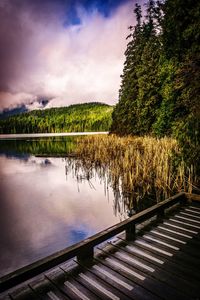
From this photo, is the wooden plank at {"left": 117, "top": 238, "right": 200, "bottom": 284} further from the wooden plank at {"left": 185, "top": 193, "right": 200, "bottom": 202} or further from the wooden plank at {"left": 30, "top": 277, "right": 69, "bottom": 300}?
the wooden plank at {"left": 185, "top": 193, "right": 200, "bottom": 202}

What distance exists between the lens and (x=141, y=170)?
9.11 metres

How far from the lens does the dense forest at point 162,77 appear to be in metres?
6.90

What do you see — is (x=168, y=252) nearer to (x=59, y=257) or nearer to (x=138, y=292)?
(x=138, y=292)

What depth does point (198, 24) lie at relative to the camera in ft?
22.4

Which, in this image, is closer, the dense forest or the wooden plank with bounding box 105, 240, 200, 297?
the wooden plank with bounding box 105, 240, 200, 297

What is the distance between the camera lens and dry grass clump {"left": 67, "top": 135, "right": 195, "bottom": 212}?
7.91 meters

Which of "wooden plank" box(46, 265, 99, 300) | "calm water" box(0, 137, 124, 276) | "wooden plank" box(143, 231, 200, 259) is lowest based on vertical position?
"calm water" box(0, 137, 124, 276)

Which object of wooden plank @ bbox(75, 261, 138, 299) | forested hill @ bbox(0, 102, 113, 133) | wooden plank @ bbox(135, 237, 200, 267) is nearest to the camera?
wooden plank @ bbox(75, 261, 138, 299)

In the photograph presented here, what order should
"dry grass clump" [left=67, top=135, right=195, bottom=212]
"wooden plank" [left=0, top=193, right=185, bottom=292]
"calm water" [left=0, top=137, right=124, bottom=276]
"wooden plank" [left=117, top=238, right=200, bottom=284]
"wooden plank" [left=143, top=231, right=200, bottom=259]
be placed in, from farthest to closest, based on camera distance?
"dry grass clump" [left=67, top=135, right=195, bottom=212], "calm water" [left=0, top=137, right=124, bottom=276], "wooden plank" [left=143, top=231, right=200, bottom=259], "wooden plank" [left=117, top=238, right=200, bottom=284], "wooden plank" [left=0, top=193, right=185, bottom=292]

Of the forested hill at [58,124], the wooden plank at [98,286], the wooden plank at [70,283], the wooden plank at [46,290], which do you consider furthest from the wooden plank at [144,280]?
the forested hill at [58,124]

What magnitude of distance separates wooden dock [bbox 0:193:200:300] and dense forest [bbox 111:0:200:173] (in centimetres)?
355

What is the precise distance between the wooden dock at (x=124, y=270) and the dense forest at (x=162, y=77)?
355 cm

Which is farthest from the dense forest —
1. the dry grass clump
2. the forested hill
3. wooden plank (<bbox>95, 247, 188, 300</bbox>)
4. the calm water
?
the forested hill

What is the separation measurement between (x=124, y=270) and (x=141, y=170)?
6177 millimetres
